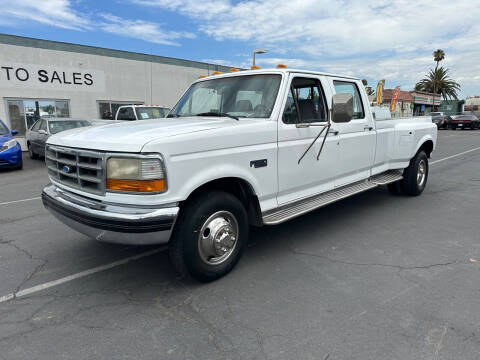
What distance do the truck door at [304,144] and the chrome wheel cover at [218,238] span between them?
0.71 meters

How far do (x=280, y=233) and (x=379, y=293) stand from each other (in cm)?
171

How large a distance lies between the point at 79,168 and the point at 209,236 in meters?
1.32

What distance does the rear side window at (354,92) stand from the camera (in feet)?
15.7

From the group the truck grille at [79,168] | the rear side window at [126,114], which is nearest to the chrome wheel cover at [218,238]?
the truck grille at [79,168]

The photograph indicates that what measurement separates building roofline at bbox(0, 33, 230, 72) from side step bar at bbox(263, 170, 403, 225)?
16.8 metres

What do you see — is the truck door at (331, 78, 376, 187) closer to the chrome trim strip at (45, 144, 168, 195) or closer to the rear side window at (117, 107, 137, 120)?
the chrome trim strip at (45, 144, 168, 195)

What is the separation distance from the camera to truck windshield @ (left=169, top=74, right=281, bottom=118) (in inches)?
148

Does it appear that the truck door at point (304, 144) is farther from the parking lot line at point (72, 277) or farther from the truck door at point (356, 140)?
the parking lot line at point (72, 277)

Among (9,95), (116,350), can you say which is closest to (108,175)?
(116,350)

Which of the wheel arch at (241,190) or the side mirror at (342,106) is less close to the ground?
the side mirror at (342,106)

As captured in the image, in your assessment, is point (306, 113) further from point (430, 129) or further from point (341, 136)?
point (430, 129)

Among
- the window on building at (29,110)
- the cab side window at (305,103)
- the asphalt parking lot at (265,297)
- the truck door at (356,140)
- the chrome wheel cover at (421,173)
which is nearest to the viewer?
the asphalt parking lot at (265,297)

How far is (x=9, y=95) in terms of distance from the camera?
15.4m

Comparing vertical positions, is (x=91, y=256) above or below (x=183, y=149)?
below
